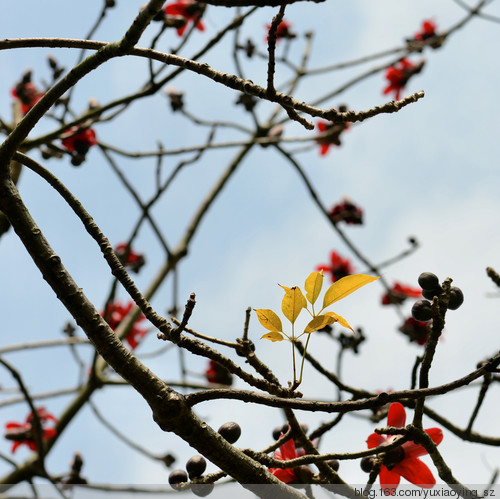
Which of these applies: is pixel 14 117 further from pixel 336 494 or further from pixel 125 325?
pixel 336 494

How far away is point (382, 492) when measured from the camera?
1387 millimetres

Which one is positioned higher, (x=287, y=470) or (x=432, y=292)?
(x=432, y=292)

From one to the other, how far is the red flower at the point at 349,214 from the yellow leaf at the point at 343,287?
4.03 m

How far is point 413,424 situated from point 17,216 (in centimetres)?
86

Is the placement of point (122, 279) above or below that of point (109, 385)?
below

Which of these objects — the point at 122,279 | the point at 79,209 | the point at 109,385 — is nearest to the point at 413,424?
the point at 122,279

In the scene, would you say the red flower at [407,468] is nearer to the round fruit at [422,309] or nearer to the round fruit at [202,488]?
the round fruit at [422,309]

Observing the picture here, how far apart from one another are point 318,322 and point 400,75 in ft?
14.2

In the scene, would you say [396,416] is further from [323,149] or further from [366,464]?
[323,149]

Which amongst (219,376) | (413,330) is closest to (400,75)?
(413,330)

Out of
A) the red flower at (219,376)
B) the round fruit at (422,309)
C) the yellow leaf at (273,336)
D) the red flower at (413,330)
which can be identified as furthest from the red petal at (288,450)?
the red flower at (219,376)

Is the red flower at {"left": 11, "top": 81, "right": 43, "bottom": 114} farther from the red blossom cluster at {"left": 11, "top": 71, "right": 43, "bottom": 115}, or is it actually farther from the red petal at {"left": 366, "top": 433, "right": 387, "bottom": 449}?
the red petal at {"left": 366, "top": 433, "right": 387, "bottom": 449}

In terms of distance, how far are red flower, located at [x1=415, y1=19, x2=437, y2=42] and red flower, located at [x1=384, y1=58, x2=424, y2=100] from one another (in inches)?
8.4

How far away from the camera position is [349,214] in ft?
17.0
